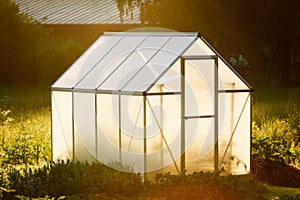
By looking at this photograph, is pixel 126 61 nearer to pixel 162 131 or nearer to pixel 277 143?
pixel 162 131

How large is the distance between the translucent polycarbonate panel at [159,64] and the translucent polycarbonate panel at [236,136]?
1038mm

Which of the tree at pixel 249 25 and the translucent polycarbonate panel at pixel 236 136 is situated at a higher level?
the tree at pixel 249 25

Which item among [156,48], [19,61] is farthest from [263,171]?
[19,61]

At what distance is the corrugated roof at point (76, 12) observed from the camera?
131 ft

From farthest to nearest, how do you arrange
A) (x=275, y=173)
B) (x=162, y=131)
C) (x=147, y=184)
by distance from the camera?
(x=275, y=173) < (x=162, y=131) < (x=147, y=184)

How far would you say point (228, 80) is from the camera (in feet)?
42.4

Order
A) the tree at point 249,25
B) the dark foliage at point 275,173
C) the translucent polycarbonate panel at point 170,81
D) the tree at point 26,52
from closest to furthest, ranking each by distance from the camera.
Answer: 1. the translucent polycarbonate panel at point 170,81
2. the dark foliage at point 275,173
3. the tree at point 249,25
4. the tree at point 26,52

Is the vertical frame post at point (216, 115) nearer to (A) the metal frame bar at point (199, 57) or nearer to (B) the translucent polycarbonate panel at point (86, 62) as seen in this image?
(A) the metal frame bar at point (199, 57)

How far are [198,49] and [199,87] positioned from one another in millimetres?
578

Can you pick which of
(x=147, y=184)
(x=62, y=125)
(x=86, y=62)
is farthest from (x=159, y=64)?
(x=147, y=184)

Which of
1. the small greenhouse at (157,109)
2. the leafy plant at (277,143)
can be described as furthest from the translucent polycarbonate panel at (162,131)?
the leafy plant at (277,143)

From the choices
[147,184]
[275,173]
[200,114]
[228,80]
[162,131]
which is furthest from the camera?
[275,173]

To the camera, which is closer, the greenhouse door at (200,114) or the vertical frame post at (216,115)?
the greenhouse door at (200,114)

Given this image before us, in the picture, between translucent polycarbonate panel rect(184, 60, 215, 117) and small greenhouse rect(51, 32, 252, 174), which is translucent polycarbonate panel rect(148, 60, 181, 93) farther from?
translucent polycarbonate panel rect(184, 60, 215, 117)
